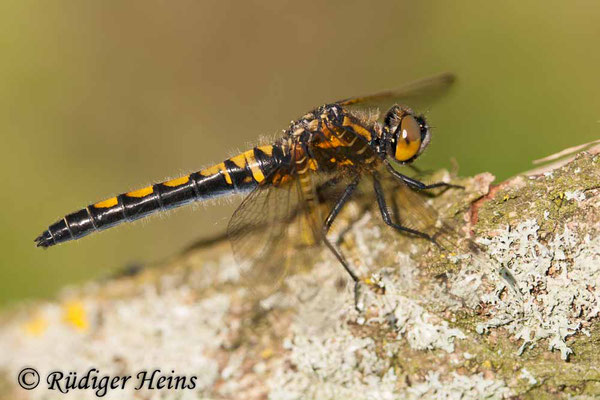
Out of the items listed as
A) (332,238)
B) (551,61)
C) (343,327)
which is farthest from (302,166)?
(551,61)

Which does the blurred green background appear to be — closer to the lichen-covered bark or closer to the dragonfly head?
the dragonfly head

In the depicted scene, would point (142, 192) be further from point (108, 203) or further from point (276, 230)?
point (276, 230)

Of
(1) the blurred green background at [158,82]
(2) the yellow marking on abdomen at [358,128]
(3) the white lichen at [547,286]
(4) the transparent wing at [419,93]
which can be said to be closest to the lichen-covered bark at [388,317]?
(3) the white lichen at [547,286]

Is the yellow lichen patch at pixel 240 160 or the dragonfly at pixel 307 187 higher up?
the yellow lichen patch at pixel 240 160

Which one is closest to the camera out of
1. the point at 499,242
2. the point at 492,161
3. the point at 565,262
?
the point at 565,262

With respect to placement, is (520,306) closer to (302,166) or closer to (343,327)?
(343,327)

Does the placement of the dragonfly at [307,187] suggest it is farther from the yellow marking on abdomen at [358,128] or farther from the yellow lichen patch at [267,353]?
the yellow lichen patch at [267,353]

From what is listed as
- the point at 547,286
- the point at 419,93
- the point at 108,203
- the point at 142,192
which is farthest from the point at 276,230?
the point at 419,93
